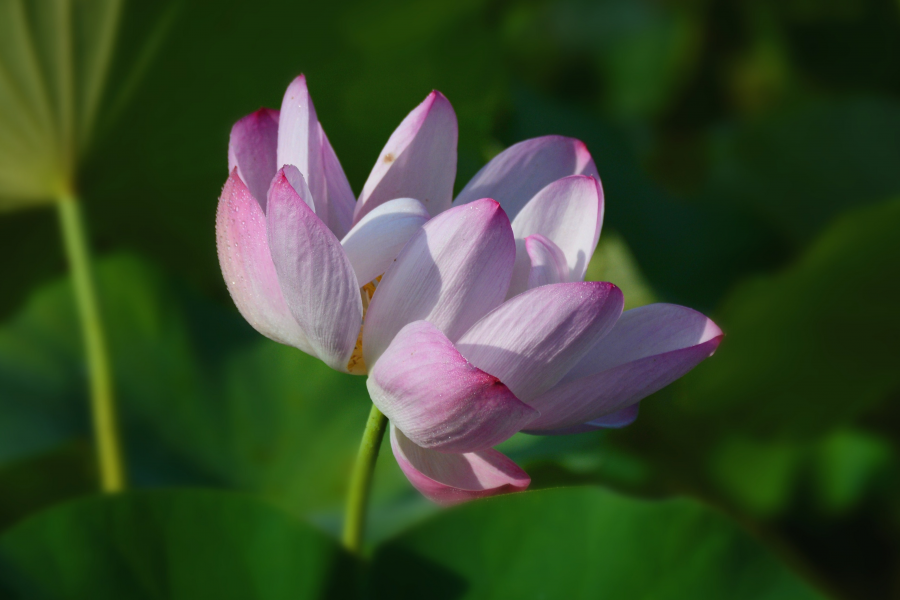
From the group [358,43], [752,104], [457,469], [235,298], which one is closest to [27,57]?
[358,43]

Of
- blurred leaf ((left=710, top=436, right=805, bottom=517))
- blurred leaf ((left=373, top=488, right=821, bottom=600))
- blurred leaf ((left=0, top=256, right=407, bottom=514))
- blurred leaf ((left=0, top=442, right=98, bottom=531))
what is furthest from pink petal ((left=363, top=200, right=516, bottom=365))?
blurred leaf ((left=710, top=436, right=805, bottom=517))

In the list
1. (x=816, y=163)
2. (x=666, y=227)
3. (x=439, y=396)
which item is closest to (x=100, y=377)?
(x=439, y=396)

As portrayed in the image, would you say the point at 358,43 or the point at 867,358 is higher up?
the point at 358,43

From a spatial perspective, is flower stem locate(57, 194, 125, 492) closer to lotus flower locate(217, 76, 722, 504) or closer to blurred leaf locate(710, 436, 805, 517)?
lotus flower locate(217, 76, 722, 504)

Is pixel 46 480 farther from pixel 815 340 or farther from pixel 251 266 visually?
pixel 815 340

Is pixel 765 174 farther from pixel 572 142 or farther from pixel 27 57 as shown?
pixel 27 57
